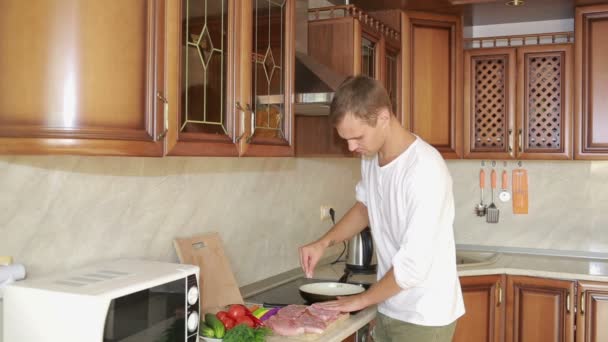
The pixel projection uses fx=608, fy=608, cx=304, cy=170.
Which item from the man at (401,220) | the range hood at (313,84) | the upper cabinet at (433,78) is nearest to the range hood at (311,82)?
the range hood at (313,84)

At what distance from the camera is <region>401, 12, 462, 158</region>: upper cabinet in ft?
11.3

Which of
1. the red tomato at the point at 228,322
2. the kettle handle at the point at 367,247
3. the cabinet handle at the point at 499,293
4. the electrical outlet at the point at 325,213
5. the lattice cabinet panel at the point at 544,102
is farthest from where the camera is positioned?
the lattice cabinet panel at the point at 544,102

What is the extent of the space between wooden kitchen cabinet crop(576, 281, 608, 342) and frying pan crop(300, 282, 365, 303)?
1333 mm

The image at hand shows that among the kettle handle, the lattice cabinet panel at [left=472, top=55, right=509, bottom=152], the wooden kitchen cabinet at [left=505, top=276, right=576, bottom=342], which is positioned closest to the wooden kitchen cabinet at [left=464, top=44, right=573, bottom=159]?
the lattice cabinet panel at [left=472, top=55, right=509, bottom=152]

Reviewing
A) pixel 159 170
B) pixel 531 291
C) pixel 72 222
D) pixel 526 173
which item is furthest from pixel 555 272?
pixel 72 222

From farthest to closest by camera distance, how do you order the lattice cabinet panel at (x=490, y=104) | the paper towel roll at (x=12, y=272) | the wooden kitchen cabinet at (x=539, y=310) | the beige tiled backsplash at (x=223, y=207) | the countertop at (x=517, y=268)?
1. the lattice cabinet panel at (x=490, y=104)
2. the wooden kitchen cabinet at (x=539, y=310)
3. the countertop at (x=517, y=268)
4. the beige tiled backsplash at (x=223, y=207)
5. the paper towel roll at (x=12, y=272)

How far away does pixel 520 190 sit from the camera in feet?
12.6

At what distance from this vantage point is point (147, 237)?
202 centimetres

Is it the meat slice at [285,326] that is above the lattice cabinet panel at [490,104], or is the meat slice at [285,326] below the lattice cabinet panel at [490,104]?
below

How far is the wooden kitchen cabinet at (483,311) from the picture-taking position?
10.3 ft

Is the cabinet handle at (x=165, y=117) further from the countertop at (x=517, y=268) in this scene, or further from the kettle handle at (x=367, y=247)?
the kettle handle at (x=367, y=247)

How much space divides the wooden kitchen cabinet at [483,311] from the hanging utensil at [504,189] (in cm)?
83

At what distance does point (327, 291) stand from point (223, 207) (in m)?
0.53

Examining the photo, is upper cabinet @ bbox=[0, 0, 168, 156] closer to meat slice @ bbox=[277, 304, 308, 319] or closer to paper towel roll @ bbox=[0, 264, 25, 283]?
paper towel roll @ bbox=[0, 264, 25, 283]
